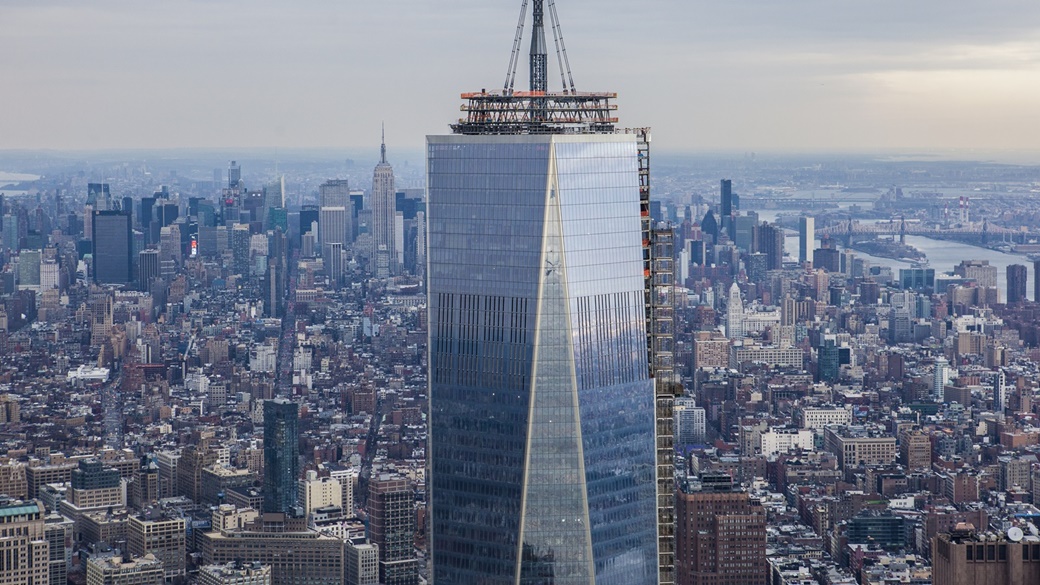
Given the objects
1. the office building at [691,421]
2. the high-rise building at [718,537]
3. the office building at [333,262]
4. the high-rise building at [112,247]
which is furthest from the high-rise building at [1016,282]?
the high-rise building at [718,537]

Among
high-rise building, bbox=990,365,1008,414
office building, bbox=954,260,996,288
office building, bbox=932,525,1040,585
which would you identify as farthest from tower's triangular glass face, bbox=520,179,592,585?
office building, bbox=954,260,996,288

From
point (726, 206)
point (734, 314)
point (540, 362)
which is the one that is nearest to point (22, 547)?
point (540, 362)

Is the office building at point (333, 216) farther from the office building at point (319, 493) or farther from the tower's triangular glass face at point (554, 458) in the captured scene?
the tower's triangular glass face at point (554, 458)

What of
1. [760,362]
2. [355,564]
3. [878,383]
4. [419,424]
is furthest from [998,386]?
[355,564]

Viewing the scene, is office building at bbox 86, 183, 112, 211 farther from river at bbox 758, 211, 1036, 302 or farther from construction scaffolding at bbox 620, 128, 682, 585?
construction scaffolding at bbox 620, 128, 682, 585

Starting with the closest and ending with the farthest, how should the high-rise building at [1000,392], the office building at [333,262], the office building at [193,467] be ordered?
1. the office building at [193,467]
2. the high-rise building at [1000,392]
3. the office building at [333,262]

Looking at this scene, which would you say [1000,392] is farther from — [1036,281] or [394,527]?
[394,527]
